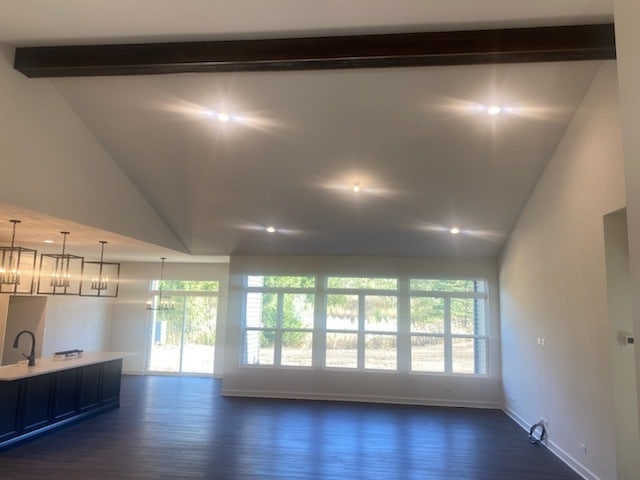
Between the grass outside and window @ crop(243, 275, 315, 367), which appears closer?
the grass outside

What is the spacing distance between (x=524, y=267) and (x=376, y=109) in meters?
3.43

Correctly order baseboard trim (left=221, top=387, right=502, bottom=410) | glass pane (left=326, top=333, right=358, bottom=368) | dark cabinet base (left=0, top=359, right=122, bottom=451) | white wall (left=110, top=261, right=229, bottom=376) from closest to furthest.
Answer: dark cabinet base (left=0, top=359, right=122, bottom=451) < baseboard trim (left=221, top=387, right=502, bottom=410) < glass pane (left=326, top=333, right=358, bottom=368) < white wall (left=110, top=261, right=229, bottom=376)

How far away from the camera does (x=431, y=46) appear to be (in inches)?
133

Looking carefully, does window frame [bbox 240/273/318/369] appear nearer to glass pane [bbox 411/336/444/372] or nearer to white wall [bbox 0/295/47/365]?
glass pane [bbox 411/336/444/372]

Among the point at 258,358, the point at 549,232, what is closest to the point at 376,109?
the point at 549,232

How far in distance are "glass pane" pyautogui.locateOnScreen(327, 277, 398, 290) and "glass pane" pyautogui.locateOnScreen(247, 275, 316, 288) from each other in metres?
0.42

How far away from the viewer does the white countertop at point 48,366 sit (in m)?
4.91

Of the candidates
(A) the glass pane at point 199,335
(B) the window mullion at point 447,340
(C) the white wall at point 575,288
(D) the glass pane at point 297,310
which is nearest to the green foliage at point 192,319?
(A) the glass pane at point 199,335

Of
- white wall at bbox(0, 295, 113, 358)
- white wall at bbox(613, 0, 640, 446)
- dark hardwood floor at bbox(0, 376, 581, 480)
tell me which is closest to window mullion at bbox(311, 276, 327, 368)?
dark hardwood floor at bbox(0, 376, 581, 480)

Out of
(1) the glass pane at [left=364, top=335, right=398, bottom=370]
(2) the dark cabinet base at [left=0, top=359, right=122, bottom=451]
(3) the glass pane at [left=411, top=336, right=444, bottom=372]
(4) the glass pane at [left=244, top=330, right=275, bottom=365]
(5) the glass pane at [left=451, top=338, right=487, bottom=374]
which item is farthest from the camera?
(4) the glass pane at [left=244, top=330, right=275, bottom=365]

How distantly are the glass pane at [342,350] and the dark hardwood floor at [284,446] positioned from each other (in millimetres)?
914

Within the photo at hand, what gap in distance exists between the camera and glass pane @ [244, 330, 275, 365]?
8.18 m

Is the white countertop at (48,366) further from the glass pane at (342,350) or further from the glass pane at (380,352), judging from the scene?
the glass pane at (380,352)

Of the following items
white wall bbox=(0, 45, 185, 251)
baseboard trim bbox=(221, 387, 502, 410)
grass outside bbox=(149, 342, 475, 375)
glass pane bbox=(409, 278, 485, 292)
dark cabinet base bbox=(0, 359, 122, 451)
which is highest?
white wall bbox=(0, 45, 185, 251)
